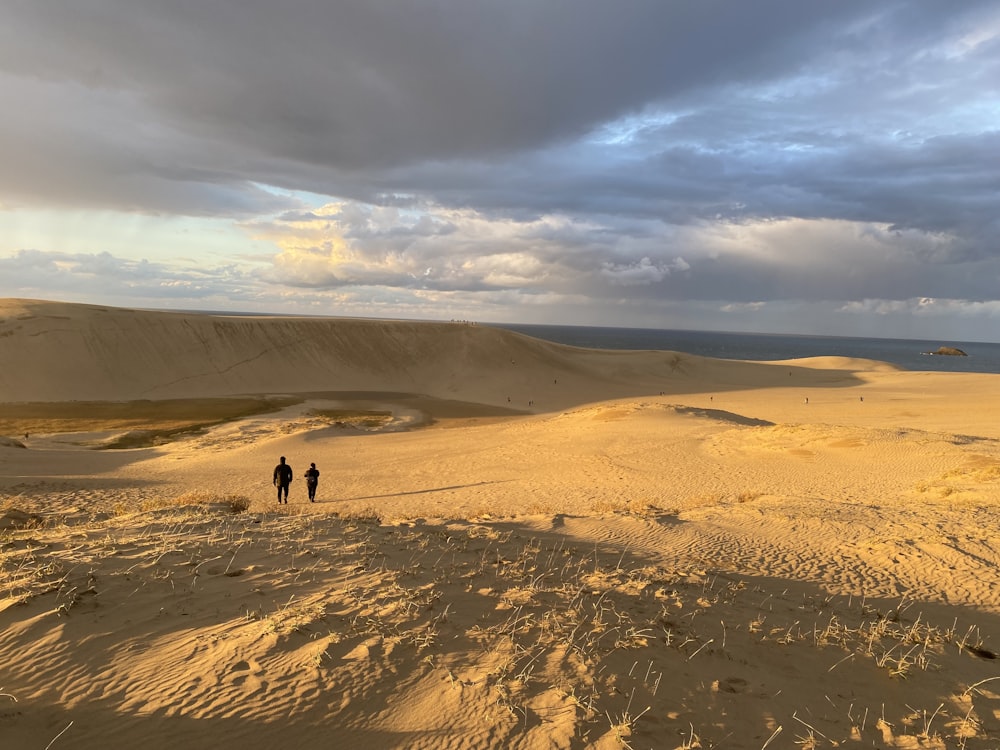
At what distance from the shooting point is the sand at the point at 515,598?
3.71m

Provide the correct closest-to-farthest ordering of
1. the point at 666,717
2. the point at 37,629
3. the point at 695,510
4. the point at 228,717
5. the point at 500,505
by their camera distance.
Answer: the point at 228,717, the point at 666,717, the point at 37,629, the point at 695,510, the point at 500,505

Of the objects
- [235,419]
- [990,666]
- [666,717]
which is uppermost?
[666,717]

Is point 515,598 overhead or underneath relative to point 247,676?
underneath

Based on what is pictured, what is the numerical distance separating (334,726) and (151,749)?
99cm

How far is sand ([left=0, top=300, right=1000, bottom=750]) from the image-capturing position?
12.2ft

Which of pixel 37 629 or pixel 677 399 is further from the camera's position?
pixel 677 399

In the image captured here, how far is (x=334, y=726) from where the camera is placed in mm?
3574

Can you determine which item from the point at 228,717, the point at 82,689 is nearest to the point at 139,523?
the point at 82,689

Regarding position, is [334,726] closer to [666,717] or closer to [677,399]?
[666,717]

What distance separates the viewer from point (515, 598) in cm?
556

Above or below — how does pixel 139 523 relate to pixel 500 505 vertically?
above

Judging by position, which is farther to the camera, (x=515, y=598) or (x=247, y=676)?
(x=515, y=598)

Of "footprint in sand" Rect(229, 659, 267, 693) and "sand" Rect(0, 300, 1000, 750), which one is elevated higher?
"footprint in sand" Rect(229, 659, 267, 693)

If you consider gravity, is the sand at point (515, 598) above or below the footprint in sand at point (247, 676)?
below
